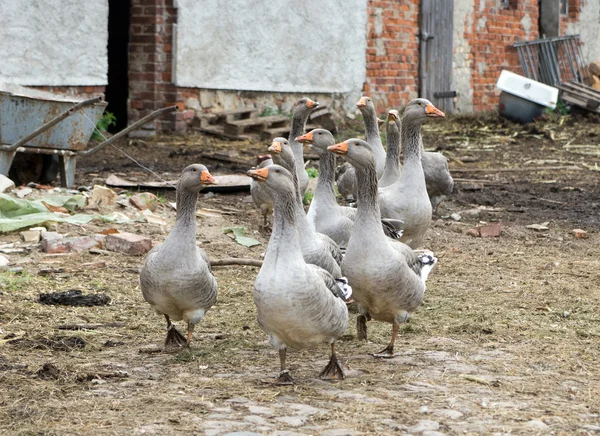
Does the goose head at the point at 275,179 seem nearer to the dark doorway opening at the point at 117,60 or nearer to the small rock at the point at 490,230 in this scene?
the small rock at the point at 490,230

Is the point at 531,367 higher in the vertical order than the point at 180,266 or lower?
lower

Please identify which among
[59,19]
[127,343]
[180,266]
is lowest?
[127,343]

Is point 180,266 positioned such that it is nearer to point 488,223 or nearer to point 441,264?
point 441,264

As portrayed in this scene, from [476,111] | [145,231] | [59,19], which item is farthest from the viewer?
[476,111]

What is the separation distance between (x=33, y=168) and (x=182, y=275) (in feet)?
20.3

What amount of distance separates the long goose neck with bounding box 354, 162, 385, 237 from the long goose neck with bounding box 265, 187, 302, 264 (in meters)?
0.64

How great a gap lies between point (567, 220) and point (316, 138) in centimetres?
475

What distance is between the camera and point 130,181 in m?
11.3

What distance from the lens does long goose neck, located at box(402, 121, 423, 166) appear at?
24.1 ft

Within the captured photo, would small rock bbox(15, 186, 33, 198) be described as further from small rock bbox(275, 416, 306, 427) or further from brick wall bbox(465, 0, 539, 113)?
brick wall bbox(465, 0, 539, 113)

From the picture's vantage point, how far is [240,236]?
362 inches

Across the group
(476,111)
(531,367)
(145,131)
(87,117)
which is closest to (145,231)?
(87,117)

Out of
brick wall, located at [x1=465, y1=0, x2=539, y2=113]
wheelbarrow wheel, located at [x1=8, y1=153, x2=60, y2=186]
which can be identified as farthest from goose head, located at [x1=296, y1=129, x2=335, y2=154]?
brick wall, located at [x1=465, y1=0, x2=539, y2=113]

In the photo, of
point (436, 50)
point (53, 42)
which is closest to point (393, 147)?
point (53, 42)
